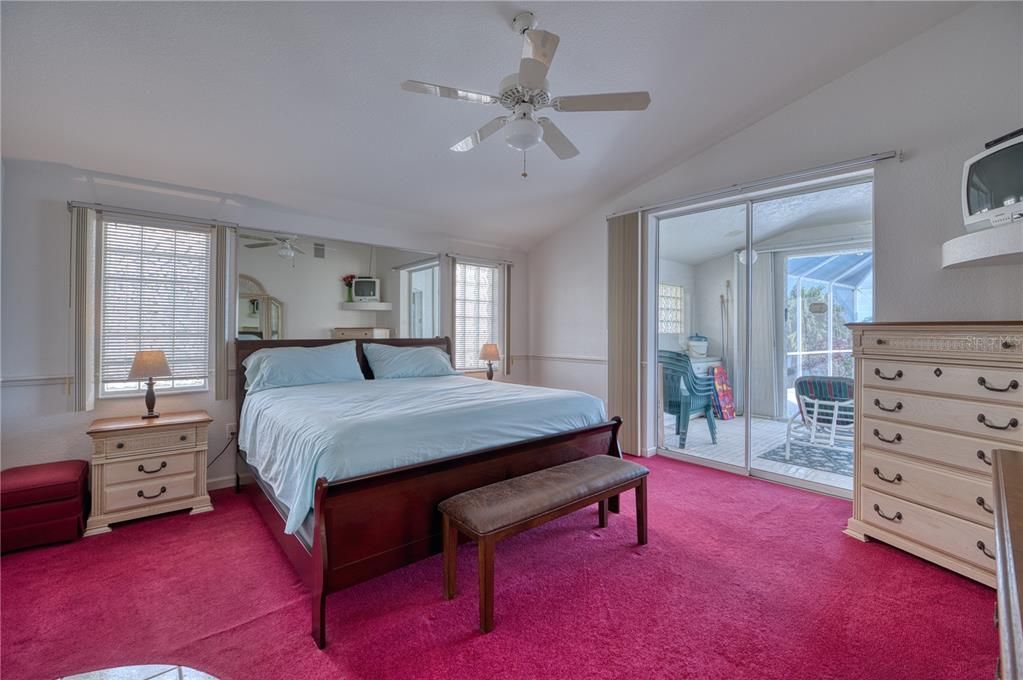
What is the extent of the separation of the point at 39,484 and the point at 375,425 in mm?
2115

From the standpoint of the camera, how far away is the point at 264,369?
3.26 meters

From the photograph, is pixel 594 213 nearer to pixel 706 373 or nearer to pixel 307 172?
pixel 706 373

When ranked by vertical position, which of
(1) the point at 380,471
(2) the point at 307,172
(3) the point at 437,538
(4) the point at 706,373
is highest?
(2) the point at 307,172

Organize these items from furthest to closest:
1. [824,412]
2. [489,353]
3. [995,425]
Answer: [489,353], [824,412], [995,425]

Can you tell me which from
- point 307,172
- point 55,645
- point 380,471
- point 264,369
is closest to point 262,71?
point 307,172

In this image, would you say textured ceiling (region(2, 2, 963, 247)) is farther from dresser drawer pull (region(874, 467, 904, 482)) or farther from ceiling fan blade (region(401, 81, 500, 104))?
dresser drawer pull (region(874, 467, 904, 482))

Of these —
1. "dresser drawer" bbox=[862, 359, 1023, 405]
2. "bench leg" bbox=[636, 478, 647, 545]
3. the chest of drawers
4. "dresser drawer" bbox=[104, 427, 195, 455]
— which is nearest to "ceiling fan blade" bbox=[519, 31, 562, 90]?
"bench leg" bbox=[636, 478, 647, 545]

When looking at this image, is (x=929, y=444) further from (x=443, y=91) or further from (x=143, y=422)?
(x=143, y=422)

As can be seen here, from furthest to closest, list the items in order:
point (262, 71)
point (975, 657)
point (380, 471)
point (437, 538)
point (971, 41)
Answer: point (971, 41), point (262, 71), point (437, 538), point (380, 471), point (975, 657)

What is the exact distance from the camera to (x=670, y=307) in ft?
14.3

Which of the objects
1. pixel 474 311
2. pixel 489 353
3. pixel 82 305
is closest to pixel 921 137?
pixel 489 353

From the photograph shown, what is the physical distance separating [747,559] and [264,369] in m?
3.48

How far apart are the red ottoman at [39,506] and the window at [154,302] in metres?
0.69

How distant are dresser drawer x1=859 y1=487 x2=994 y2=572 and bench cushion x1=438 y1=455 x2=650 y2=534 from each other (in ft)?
4.45
